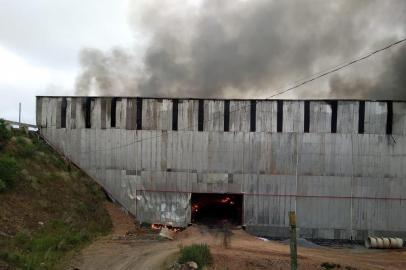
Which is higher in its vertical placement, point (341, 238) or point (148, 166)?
point (148, 166)

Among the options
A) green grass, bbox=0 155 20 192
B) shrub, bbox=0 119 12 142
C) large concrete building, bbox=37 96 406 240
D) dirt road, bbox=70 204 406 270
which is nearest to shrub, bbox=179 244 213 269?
dirt road, bbox=70 204 406 270

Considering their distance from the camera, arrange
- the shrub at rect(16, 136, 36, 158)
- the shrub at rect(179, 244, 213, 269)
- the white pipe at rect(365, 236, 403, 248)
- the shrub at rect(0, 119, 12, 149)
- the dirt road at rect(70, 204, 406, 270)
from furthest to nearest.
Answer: the shrub at rect(16, 136, 36, 158) → the shrub at rect(0, 119, 12, 149) → the white pipe at rect(365, 236, 403, 248) → the dirt road at rect(70, 204, 406, 270) → the shrub at rect(179, 244, 213, 269)

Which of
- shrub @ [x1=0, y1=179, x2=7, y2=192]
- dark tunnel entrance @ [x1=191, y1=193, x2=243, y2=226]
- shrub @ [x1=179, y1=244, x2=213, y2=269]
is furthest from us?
dark tunnel entrance @ [x1=191, y1=193, x2=243, y2=226]

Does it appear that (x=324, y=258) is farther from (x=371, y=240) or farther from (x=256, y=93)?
(x=256, y=93)

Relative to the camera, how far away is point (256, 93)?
35.4 m

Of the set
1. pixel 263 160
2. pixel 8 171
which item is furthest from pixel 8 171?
pixel 263 160

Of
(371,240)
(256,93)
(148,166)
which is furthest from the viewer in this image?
(256,93)

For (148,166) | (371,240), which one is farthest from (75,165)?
(371,240)

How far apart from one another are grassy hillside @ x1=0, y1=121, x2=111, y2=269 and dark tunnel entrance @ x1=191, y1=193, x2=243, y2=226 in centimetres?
678

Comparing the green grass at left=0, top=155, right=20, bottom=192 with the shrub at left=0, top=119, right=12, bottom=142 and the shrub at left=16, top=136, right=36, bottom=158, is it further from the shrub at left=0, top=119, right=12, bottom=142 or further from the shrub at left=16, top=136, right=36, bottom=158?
the shrub at left=0, top=119, right=12, bottom=142

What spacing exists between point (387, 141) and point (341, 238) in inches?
269

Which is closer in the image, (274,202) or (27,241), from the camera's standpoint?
(27,241)

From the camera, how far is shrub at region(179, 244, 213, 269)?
17.6 metres

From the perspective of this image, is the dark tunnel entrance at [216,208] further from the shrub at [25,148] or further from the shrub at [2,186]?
the shrub at [2,186]
